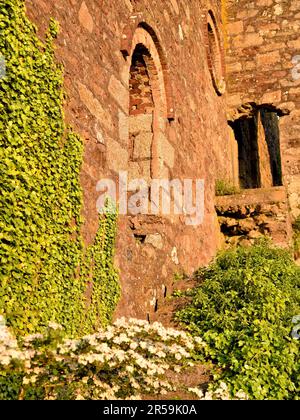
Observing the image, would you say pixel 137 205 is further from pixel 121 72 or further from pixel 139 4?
pixel 139 4

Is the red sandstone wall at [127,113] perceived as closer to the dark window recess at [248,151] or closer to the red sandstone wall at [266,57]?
the red sandstone wall at [266,57]

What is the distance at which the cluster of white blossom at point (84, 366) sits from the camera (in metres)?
2.36

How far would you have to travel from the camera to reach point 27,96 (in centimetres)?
303

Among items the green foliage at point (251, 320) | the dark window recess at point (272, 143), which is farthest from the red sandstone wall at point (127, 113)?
the dark window recess at point (272, 143)

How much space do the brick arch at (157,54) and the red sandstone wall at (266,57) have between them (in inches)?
159

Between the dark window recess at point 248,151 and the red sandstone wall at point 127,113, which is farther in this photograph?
the dark window recess at point 248,151

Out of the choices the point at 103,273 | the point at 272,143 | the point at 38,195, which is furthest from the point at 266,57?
the point at 38,195

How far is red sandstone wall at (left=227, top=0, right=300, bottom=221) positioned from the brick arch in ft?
13.3

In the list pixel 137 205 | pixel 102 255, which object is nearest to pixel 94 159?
pixel 102 255

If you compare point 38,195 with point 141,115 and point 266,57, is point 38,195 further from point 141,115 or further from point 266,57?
point 266,57

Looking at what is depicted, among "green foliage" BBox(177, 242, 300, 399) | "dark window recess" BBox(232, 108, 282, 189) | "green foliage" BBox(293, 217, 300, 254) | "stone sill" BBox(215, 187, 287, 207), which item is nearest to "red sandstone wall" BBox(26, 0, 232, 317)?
"stone sill" BBox(215, 187, 287, 207)

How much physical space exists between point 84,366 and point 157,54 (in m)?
4.10

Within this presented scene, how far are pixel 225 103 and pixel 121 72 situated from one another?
5.71 metres

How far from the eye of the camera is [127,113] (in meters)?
4.70
